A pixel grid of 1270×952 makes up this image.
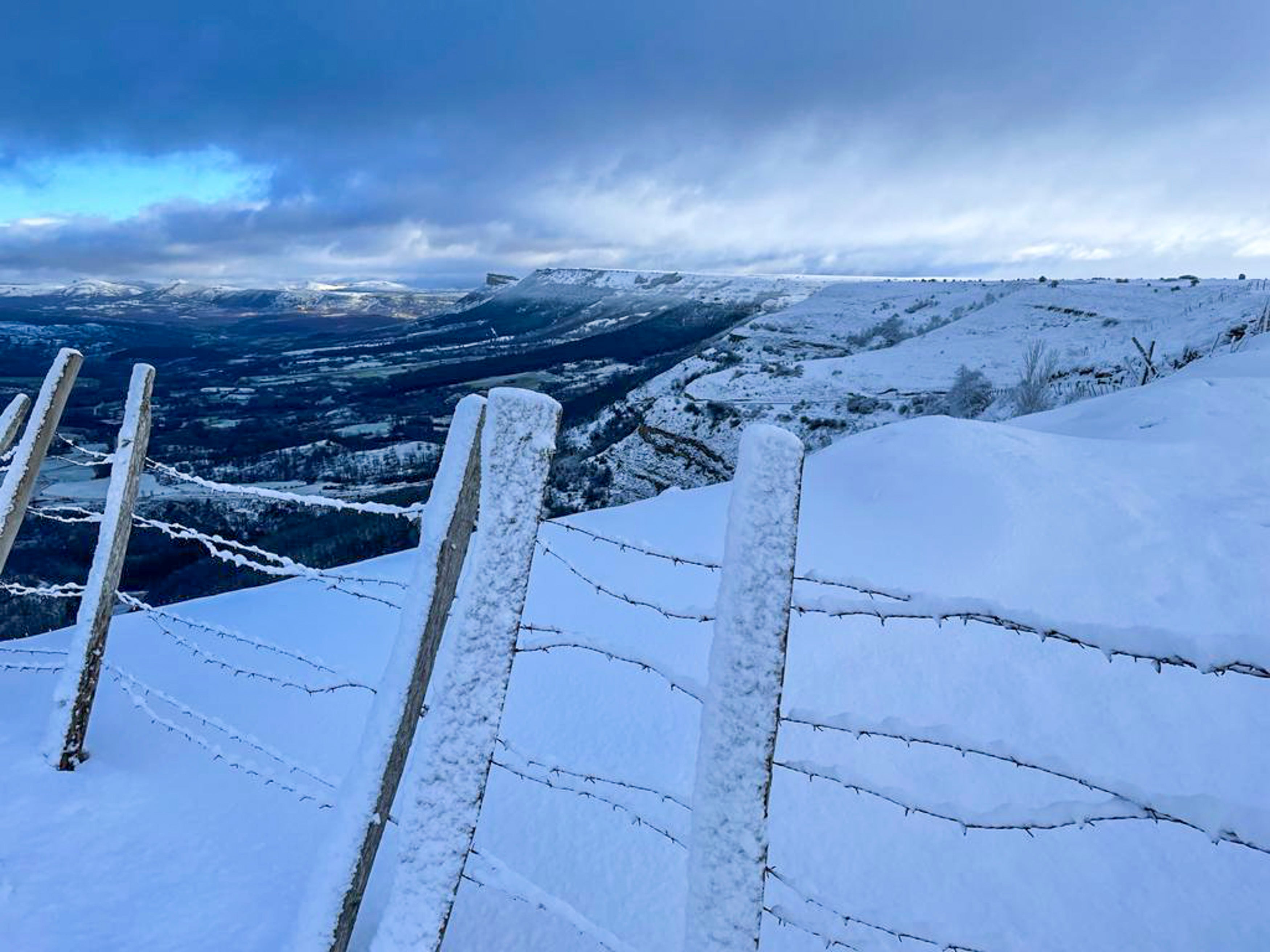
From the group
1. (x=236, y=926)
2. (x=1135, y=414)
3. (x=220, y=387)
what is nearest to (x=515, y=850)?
(x=236, y=926)

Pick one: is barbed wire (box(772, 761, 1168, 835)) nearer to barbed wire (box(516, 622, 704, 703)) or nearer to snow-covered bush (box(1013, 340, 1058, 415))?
barbed wire (box(516, 622, 704, 703))

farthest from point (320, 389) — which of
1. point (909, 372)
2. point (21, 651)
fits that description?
point (21, 651)

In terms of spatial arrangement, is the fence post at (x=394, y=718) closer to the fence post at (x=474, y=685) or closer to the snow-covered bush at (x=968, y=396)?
the fence post at (x=474, y=685)

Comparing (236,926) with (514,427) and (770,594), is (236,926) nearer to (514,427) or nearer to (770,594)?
(514,427)

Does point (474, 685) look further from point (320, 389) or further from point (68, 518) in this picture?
point (320, 389)

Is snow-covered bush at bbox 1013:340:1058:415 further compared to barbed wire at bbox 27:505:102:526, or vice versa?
snow-covered bush at bbox 1013:340:1058:415

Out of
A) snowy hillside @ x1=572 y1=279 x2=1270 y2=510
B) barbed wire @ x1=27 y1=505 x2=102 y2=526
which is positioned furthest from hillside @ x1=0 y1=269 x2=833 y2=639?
snowy hillside @ x1=572 y1=279 x2=1270 y2=510
